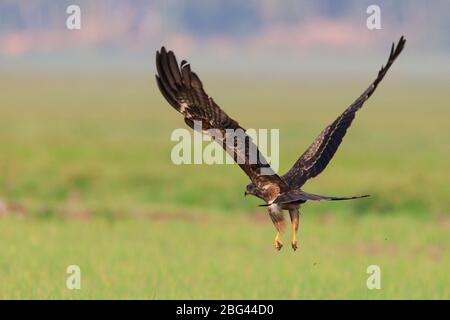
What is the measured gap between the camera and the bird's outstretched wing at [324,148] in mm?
10258

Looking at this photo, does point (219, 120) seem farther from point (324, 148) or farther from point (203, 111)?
point (324, 148)

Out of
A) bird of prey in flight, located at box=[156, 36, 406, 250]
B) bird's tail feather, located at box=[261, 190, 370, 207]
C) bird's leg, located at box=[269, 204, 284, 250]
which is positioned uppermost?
bird of prey in flight, located at box=[156, 36, 406, 250]

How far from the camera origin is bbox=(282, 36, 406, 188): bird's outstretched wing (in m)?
10.3

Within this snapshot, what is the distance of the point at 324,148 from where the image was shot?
1099cm

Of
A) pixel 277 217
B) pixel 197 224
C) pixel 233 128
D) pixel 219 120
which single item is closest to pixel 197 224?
pixel 197 224

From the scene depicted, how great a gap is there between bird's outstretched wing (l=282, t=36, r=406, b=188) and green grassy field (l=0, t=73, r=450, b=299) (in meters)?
3.16

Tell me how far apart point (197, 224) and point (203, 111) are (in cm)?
1188

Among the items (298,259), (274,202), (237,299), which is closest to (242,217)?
(298,259)

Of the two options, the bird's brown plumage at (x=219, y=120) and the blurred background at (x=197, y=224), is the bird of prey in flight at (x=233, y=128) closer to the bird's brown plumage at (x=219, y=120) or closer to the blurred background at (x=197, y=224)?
the bird's brown plumage at (x=219, y=120)

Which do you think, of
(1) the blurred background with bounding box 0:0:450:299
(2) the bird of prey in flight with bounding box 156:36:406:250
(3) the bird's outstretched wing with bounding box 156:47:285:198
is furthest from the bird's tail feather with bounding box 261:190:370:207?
(1) the blurred background with bounding box 0:0:450:299

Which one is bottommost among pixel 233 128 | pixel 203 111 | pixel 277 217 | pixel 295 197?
pixel 277 217

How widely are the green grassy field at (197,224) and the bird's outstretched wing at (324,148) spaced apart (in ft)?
10.4

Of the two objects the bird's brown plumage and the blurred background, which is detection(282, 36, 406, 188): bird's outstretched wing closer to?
the bird's brown plumage

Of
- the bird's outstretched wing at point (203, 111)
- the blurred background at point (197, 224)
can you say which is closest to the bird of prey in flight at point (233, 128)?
the bird's outstretched wing at point (203, 111)
